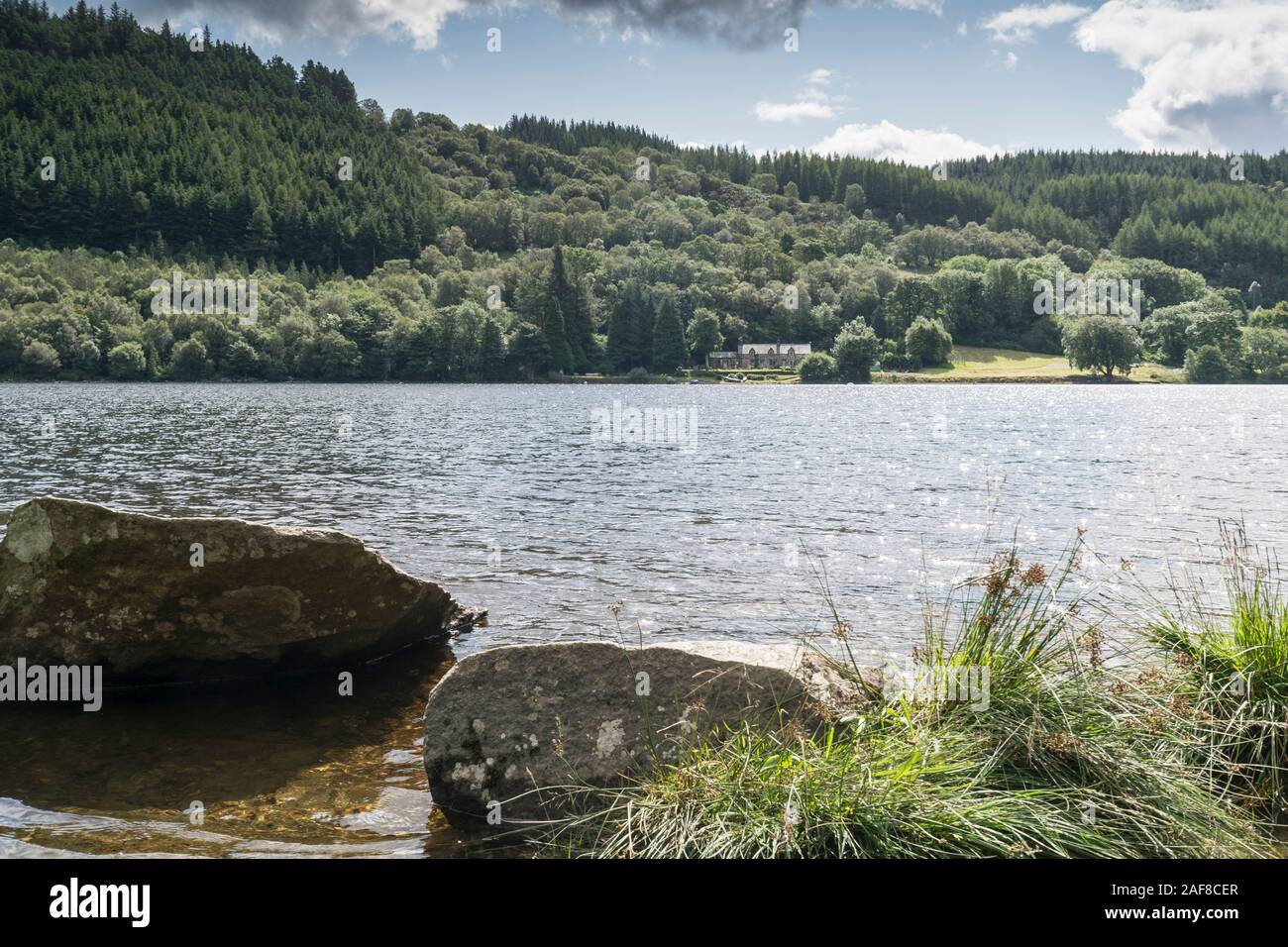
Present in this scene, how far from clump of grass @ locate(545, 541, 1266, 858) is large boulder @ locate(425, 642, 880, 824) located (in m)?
0.22

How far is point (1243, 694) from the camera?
709 centimetres

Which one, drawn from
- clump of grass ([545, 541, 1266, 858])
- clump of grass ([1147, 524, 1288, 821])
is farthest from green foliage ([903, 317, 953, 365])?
clump of grass ([545, 541, 1266, 858])

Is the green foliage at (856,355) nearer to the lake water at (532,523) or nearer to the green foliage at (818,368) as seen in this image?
the green foliage at (818,368)

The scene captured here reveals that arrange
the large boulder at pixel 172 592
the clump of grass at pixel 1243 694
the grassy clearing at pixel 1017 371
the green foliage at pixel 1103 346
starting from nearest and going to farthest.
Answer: the clump of grass at pixel 1243 694 < the large boulder at pixel 172 592 < the green foliage at pixel 1103 346 < the grassy clearing at pixel 1017 371

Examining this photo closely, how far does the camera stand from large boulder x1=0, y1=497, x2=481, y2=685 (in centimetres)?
1017

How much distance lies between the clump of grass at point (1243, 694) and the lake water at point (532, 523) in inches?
37.7

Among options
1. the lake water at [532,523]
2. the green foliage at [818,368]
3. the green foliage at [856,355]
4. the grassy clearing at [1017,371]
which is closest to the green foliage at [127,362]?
the lake water at [532,523]

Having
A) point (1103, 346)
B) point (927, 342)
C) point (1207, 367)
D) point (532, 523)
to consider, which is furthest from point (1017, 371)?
point (532, 523)

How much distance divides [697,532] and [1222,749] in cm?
1843

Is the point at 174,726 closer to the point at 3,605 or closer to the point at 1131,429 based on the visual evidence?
the point at 3,605

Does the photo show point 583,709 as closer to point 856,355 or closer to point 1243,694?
point 1243,694

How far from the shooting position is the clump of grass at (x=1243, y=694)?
673cm

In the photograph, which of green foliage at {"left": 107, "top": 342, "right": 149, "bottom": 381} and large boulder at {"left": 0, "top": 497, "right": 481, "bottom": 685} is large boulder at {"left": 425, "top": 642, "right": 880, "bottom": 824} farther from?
green foliage at {"left": 107, "top": 342, "right": 149, "bottom": 381}
